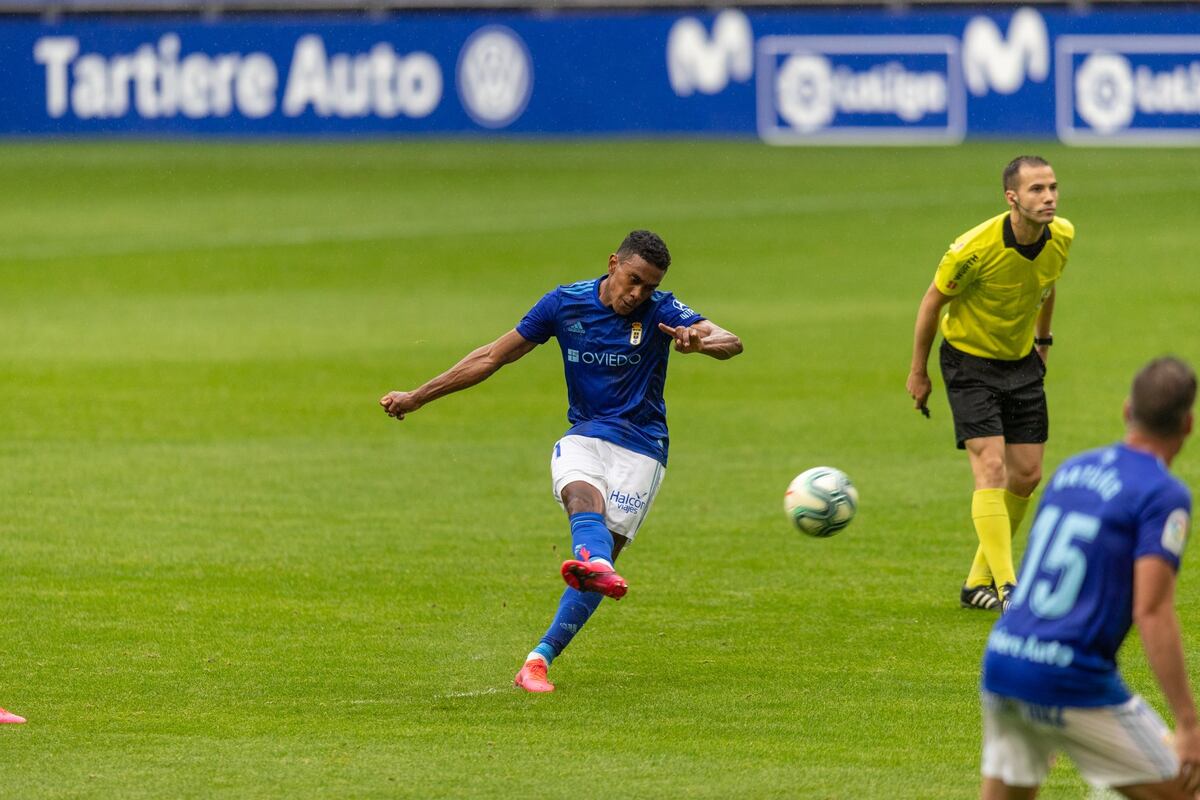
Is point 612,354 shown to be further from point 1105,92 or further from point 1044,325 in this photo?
point 1105,92

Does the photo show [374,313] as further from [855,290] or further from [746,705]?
[746,705]

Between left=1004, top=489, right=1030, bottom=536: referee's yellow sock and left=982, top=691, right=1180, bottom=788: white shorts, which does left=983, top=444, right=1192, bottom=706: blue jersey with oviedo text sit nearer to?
left=982, top=691, right=1180, bottom=788: white shorts

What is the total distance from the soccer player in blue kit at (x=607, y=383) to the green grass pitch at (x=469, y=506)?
0.69 m

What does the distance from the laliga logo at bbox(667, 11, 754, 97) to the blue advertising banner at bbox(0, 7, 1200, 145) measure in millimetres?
41

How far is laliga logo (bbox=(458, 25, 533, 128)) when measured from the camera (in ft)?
141

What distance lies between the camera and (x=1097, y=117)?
126ft

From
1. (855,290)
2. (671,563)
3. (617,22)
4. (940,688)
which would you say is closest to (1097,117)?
(617,22)

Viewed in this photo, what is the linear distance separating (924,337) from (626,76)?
33.1 m

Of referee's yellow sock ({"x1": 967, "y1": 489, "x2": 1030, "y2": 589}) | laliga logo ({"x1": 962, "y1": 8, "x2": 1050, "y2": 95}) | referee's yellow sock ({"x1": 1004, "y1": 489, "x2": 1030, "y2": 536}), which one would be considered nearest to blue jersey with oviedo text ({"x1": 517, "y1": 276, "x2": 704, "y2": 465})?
referee's yellow sock ({"x1": 967, "y1": 489, "x2": 1030, "y2": 589})

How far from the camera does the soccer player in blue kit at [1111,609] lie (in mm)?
Answer: 5621

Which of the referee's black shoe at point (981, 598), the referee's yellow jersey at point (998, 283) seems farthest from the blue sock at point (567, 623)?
the referee's yellow jersey at point (998, 283)

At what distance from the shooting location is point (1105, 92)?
38.4 metres

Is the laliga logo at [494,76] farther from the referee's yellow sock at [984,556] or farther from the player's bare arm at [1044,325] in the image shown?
the referee's yellow sock at [984,556]

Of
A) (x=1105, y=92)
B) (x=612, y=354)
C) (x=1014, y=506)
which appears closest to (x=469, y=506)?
(x=1014, y=506)
